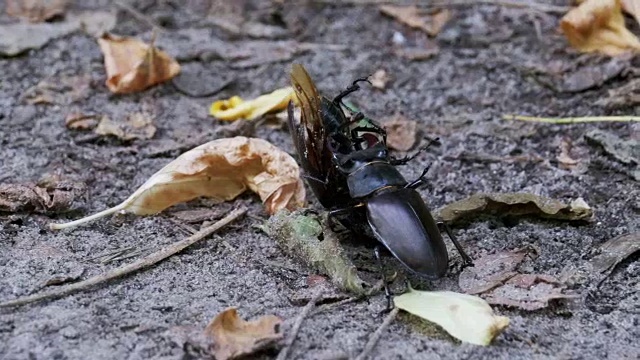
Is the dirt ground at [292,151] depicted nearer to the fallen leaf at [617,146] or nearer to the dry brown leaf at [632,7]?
the fallen leaf at [617,146]

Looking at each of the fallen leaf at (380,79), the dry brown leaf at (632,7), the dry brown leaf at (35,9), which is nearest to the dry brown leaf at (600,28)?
the dry brown leaf at (632,7)

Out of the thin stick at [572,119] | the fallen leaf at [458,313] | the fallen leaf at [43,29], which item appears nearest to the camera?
the fallen leaf at [458,313]

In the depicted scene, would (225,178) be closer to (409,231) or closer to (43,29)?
(409,231)

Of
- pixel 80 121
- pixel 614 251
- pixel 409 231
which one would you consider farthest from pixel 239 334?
pixel 80 121

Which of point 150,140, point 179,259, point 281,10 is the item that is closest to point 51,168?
point 150,140

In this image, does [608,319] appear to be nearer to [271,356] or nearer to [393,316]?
[393,316]
